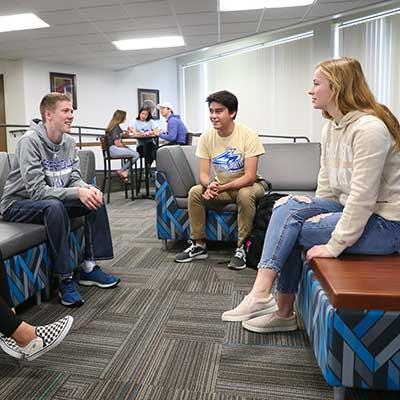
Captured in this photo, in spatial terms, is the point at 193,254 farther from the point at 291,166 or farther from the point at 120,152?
the point at 120,152

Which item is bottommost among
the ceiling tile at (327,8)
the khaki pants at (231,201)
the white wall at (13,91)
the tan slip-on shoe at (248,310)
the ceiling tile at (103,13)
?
the tan slip-on shoe at (248,310)

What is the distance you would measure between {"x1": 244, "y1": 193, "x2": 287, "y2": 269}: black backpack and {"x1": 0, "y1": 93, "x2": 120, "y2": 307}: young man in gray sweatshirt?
77 cm

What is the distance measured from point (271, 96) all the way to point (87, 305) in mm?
6167

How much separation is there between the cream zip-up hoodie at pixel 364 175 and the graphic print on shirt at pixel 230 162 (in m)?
1.20

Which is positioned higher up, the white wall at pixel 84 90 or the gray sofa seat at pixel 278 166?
the white wall at pixel 84 90

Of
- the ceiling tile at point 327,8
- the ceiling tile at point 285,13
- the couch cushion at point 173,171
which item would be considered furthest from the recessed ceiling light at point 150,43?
the couch cushion at point 173,171

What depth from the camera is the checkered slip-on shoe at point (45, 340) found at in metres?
1.36

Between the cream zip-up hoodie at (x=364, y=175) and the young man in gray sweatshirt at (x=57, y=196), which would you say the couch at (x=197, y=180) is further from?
the cream zip-up hoodie at (x=364, y=175)

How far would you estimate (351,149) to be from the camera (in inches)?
54.1

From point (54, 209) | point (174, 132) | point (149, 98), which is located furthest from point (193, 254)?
point (149, 98)

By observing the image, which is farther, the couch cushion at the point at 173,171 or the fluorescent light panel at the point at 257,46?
the fluorescent light panel at the point at 257,46

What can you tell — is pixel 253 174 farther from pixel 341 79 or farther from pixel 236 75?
pixel 236 75

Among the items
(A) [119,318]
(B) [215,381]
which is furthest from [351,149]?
(A) [119,318]

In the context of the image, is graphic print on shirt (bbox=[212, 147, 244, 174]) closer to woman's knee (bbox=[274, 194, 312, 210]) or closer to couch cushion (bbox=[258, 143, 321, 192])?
couch cushion (bbox=[258, 143, 321, 192])
